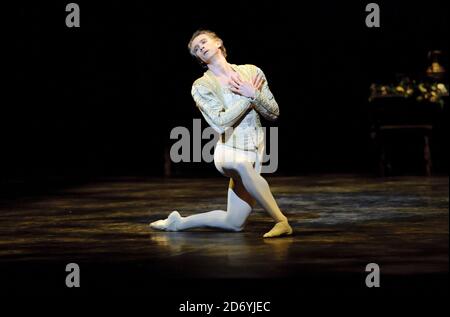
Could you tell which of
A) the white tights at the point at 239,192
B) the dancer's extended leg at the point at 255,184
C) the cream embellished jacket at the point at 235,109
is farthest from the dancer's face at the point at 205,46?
the dancer's extended leg at the point at 255,184

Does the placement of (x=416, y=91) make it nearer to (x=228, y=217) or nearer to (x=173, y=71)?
(x=173, y=71)

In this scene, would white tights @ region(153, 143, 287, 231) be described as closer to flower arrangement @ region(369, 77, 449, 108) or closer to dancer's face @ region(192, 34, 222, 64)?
dancer's face @ region(192, 34, 222, 64)

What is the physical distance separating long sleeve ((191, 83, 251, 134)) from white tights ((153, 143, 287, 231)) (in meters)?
0.17

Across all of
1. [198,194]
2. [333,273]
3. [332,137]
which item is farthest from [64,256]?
[332,137]

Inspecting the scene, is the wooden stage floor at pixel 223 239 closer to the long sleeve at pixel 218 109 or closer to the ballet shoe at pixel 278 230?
the ballet shoe at pixel 278 230

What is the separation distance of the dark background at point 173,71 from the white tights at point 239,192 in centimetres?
560

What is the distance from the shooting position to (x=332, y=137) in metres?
14.3

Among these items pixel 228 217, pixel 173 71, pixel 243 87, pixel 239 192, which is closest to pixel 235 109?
pixel 243 87

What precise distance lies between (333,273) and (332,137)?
8.44 metres

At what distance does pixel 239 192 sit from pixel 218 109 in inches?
21.5

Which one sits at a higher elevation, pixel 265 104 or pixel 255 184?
pixel 265 104

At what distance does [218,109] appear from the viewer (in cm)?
729

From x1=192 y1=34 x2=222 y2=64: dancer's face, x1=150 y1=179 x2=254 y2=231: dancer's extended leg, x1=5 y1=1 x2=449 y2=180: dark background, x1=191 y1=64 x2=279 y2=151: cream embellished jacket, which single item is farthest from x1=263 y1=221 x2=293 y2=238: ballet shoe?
x1=5 y1=1 x2=449 y2=180: dark background
